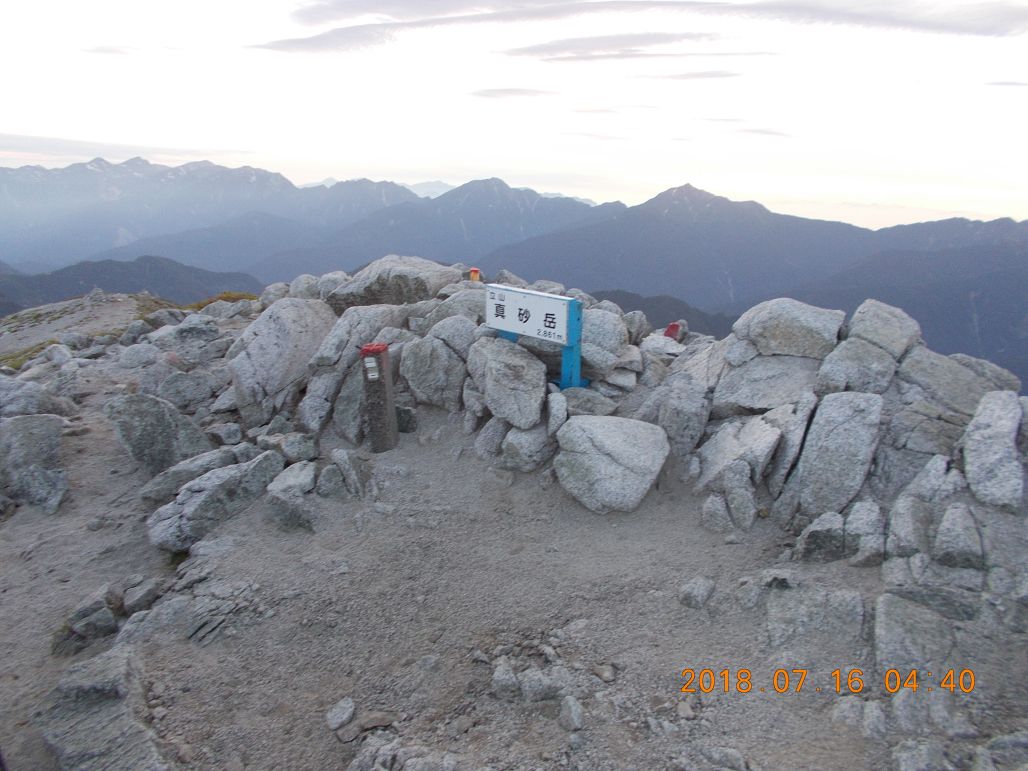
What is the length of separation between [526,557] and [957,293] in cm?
15586

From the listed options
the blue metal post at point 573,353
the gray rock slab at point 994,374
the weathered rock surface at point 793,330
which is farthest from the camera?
the blue metal post at point 573,353

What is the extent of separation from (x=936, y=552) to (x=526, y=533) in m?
6.58

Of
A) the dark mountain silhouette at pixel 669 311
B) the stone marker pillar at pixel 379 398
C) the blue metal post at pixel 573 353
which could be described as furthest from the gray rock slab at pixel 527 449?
the dark mountain silhouette at pixel 669 311

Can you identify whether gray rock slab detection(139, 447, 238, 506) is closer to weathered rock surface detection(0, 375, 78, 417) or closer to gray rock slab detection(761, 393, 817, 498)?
weathered rock surface detection(0, 375, 78, 417)

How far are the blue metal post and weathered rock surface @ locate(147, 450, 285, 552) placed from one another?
671 centimetres

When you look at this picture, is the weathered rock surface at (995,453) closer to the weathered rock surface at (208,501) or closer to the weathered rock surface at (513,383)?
the weathered rock surface at (513,383)

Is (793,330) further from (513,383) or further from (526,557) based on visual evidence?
(526,557)

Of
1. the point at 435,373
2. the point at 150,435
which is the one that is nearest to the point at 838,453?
the point at 435,373

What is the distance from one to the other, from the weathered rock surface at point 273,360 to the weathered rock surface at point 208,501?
2.74m

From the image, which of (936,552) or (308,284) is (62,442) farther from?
(936,552)

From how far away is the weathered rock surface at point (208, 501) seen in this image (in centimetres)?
1217

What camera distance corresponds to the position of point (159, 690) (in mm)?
8906

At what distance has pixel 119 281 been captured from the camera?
572ft
